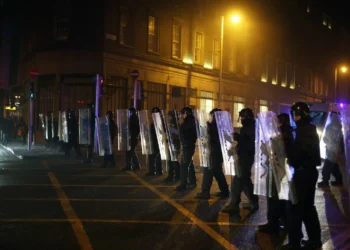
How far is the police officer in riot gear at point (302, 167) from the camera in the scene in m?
4.93

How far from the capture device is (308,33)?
44500mm

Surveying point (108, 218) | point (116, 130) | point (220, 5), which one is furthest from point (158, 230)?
point (220, 5)

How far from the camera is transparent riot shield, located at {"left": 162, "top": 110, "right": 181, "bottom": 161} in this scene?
9.65m

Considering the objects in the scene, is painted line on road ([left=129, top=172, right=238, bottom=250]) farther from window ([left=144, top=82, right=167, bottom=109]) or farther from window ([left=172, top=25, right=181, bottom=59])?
window ([left=172, top=25, right=181, bottom=59])

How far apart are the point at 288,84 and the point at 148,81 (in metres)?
21.9

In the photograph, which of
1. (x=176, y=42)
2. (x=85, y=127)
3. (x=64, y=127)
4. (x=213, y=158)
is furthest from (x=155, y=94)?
(x=213, y=158)

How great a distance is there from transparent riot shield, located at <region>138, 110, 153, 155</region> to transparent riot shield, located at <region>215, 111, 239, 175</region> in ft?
11.9

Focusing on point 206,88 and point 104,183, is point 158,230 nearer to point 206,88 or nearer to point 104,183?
point 104,183

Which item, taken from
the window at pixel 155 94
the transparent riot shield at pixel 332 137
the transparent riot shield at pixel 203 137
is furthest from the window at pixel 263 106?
the transparent riot shield at pixel 203 137

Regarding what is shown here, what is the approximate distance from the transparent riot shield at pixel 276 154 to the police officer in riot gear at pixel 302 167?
0.80ft

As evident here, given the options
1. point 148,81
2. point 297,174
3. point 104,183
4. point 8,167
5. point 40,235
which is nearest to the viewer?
point 297,174

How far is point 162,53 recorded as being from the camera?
82.3 ft

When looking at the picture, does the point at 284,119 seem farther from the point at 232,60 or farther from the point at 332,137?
the point at 232,60

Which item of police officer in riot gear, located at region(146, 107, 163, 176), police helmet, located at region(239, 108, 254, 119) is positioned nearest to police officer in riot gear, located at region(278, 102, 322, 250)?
police helmet, located at region(239, 108, 254, 119)
